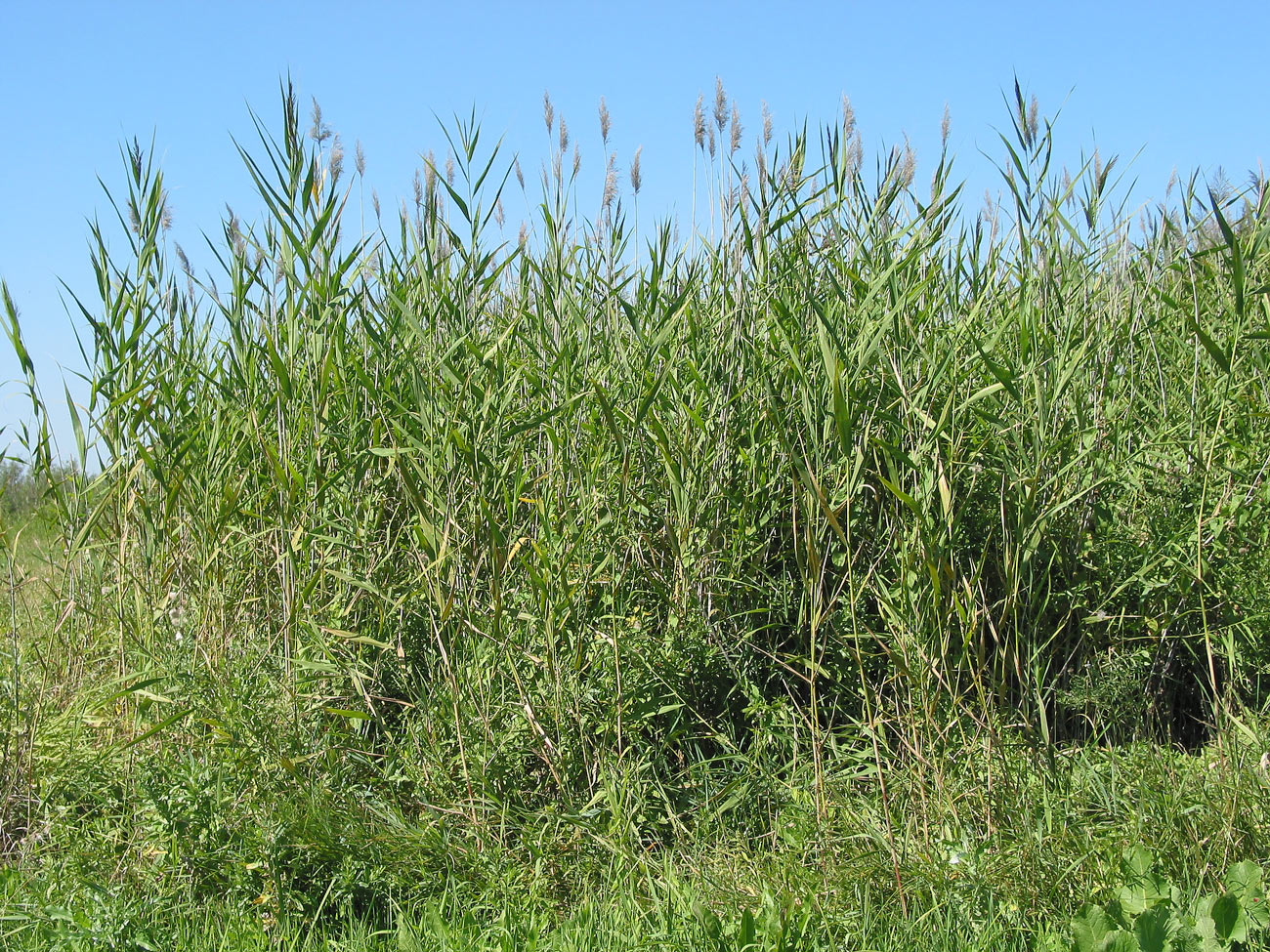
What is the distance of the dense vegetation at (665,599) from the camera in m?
2.15

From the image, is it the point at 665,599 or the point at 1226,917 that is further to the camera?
the point at 665,599

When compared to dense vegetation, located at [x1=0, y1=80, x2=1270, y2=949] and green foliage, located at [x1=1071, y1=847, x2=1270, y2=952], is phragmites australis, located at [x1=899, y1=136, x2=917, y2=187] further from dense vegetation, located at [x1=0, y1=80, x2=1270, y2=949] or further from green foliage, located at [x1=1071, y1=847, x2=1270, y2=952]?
green foliage, located at [x1=1071, y1=847, x2=1270, y2=952]

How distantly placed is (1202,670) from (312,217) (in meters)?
2.96

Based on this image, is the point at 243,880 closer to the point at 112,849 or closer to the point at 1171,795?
the point at 112,849

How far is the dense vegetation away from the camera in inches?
84.6

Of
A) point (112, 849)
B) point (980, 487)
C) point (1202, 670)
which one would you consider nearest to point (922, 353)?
point (980, 487)

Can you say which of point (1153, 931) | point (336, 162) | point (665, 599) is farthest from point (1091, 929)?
point (336, 162)

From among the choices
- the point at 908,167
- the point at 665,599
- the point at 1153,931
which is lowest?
the point at 1153,931

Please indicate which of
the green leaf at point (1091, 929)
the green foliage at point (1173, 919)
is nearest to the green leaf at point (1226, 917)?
the green foliage at point (1173, 919)

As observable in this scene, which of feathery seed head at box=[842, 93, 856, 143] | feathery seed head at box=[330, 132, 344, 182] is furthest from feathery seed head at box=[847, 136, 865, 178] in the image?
feathery seed head at box=[330, 132, 344, 182]

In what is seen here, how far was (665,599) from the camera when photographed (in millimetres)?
2641

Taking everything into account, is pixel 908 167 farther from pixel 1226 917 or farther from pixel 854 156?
pixel 1226 917

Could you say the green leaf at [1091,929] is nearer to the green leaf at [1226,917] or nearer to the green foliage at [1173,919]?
the green foliage at [1173,919]

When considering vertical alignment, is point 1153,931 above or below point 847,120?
below
